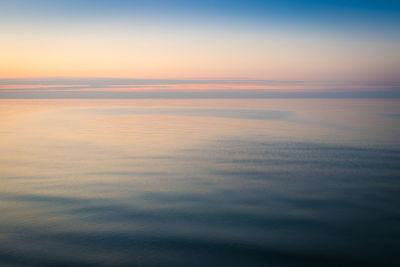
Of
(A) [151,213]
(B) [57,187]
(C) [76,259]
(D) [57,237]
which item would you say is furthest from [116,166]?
(C) [76,259]

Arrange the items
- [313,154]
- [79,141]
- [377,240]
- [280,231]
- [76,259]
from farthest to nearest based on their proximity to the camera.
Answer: [79,141] → [313,154] → [280,231] → [377,240] → [76,259]

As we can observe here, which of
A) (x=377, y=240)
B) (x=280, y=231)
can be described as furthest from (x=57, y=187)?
(x=377, y=240)

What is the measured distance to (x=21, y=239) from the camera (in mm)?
6906

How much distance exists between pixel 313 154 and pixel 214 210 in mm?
10071

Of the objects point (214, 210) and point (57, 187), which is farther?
point (57, 187)

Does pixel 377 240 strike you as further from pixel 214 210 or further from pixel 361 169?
pixel 361 169

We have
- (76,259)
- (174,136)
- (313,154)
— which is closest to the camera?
(76,259)

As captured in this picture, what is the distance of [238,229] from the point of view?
7.44 m

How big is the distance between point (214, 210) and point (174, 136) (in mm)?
15621

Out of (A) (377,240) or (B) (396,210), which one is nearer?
(A) (377,240)

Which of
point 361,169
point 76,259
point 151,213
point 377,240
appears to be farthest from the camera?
point 361,169

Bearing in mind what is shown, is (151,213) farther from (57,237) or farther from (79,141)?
(79,141)

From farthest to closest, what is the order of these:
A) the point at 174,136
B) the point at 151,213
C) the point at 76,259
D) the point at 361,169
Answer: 1. the point at 174,136
2. the point at 361,169
3. the point at 151,213
4. the point at 76,259

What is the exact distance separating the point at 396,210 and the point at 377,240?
2.26 m
